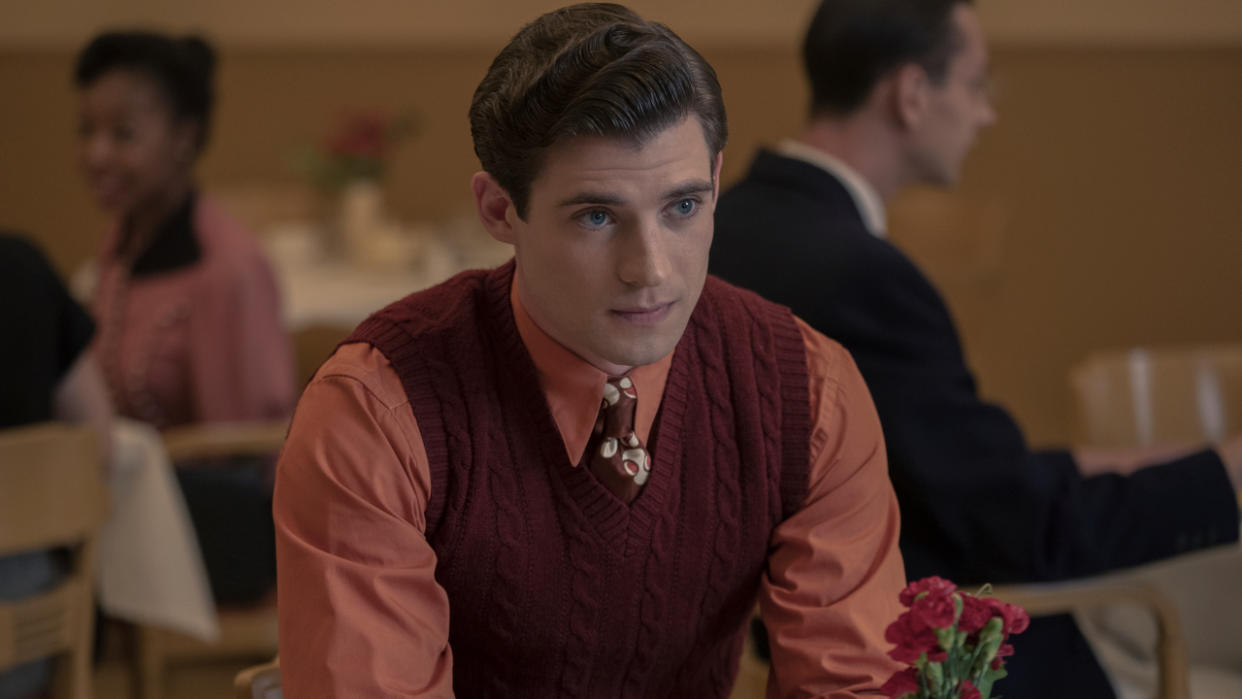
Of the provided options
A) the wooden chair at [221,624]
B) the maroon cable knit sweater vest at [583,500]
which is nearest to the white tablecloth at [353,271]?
the wooden chair at [221,624]

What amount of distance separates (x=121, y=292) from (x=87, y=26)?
2835 millimetres

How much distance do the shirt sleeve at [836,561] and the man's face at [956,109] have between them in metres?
0.91

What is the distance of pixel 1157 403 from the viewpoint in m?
2.43

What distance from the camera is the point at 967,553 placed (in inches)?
69.0

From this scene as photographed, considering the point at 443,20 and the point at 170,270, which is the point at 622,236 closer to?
the point at 170,270

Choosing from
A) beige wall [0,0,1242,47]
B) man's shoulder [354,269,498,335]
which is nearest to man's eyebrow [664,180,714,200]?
man's shoulder [354,269,498,335]

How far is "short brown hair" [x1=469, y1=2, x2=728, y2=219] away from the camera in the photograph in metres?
1.04

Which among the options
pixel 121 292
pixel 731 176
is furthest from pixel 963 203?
pixel 121 292

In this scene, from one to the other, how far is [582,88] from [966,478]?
2.96ft

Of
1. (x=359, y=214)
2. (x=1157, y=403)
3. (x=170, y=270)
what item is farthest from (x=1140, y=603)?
(x=359, y=214)

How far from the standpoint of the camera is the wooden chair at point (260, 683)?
1272mm

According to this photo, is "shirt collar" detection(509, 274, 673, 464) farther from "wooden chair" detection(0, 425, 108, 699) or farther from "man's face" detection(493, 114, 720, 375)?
"wooden chair" detection(0, 425, 108, 699)

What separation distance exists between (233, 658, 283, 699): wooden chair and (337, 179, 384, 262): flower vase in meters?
2.92

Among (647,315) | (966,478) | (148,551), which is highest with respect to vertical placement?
(647,315)
